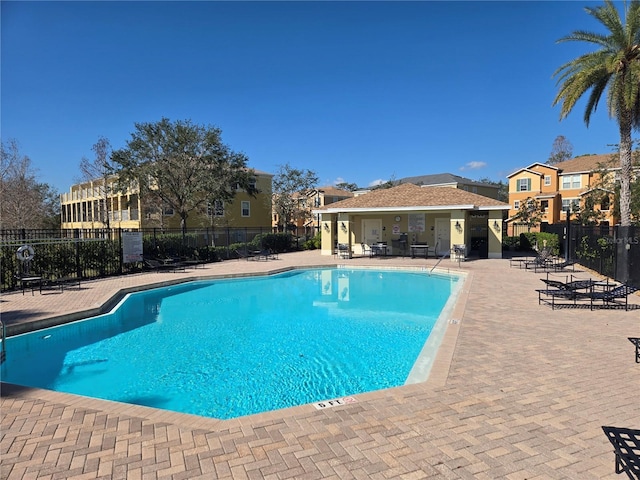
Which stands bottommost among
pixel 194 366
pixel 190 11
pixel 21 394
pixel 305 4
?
pixel 194 366

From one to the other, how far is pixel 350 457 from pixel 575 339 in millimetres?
5558

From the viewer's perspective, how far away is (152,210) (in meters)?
31.0

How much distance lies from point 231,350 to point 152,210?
2604 centimetres

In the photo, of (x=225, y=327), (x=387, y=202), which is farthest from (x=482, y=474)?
(x=387, y=202)

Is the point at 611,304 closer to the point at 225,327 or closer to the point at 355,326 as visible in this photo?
the point at 355,326

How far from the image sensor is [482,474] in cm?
312

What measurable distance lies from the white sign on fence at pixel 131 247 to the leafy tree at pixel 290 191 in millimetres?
21916

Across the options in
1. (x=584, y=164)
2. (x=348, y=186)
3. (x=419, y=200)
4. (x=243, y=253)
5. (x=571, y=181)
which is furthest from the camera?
(x=348, y=186)

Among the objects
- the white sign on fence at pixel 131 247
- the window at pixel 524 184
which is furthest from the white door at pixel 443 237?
the window at pixel 524 184

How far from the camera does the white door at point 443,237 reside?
24.7 meters

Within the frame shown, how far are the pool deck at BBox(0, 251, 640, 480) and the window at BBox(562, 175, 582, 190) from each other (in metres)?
41.8

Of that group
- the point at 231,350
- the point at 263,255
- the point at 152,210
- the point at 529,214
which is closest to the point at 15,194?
the point at 152,210

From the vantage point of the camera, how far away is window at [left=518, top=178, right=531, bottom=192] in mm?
43097

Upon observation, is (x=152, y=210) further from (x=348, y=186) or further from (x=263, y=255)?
(x=348, y=186)
